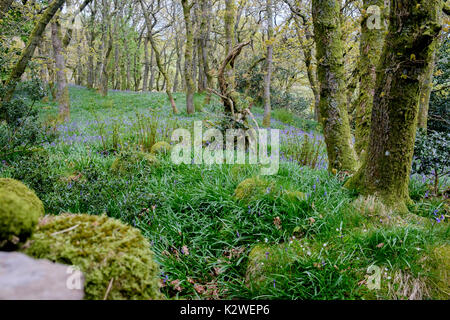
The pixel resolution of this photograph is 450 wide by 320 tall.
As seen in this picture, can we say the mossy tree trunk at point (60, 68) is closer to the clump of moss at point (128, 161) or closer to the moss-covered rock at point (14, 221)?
the clump of moss at point (128, 161)

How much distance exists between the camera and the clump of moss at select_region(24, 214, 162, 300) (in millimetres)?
1197

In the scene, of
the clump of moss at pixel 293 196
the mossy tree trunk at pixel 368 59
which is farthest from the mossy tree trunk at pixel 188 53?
the clump of moss at pixel 293 196

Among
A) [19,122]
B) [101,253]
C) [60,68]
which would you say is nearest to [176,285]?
[101,253]

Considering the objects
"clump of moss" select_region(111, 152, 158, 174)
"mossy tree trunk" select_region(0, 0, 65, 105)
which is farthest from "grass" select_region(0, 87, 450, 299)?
"mossy tree trunk" select_region(0, 0, 65, 105)

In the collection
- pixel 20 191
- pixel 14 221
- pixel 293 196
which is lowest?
pixel 293 196

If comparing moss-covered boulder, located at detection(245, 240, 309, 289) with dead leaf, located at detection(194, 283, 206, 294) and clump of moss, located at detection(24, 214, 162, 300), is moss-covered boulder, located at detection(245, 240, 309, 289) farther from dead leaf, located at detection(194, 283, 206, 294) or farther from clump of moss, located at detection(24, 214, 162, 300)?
clump of moss, located at detection(24, 214, 162, 300)

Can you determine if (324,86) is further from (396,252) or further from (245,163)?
(396,252)

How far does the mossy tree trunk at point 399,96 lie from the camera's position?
2.84 metres

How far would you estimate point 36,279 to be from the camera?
104 centimetres

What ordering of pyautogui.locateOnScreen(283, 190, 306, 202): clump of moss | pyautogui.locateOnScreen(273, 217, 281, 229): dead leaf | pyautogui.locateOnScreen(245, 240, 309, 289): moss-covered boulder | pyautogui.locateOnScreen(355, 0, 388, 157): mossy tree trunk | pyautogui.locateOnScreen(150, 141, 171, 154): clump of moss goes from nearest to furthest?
pyautogui.locateOnScreen(245, 240, 309, 289): moss-covered boulder
pyautogui.locateOnScreen(273, 217, 281, 229): dead leaf
pyautogui.locateOnScreen(283, 190, 306, 202): clump of moss
pyautogui.locateOnScreen(355, 0, 388, 157): mossy tree trunk
pyautogui.locateOnScreen(150, 141, 171, 154): clump of moss

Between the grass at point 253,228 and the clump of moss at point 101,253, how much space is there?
1173mm

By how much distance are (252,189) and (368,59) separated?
3.73 meters

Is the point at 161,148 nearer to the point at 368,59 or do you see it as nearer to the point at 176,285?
the point at 176,285

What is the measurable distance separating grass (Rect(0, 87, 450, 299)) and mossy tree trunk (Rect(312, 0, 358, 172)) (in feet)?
1.51
